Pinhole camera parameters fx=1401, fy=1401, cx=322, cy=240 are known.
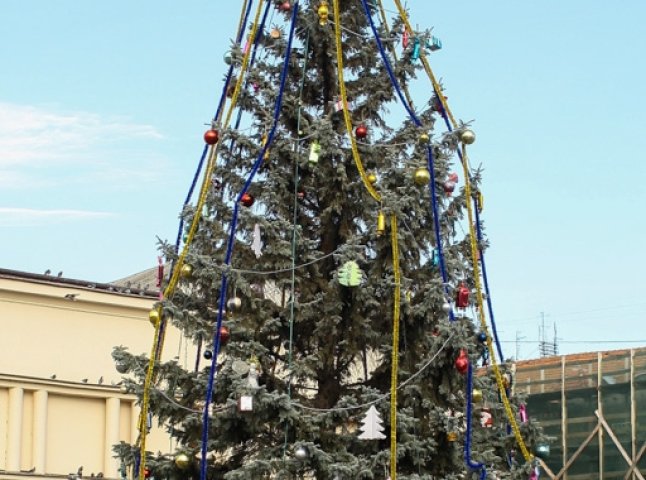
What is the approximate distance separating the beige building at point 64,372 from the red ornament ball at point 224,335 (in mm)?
9690

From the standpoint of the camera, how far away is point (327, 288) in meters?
15.7

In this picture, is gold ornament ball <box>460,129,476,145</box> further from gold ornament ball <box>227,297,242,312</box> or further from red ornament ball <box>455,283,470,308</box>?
gold ornament ball <box>227,297,242,312</box>

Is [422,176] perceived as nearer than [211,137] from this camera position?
Yes

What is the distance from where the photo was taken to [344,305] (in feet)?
51.2

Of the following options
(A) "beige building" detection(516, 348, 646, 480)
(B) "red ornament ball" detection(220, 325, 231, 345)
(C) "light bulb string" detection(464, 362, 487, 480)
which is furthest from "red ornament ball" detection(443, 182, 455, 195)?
(A) "beige building" detection(516, 348, 646, 480)

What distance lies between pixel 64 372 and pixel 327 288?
10956mm

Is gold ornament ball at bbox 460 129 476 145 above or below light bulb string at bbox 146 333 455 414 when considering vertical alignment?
above

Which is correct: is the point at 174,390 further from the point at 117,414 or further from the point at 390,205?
the point at 117,414

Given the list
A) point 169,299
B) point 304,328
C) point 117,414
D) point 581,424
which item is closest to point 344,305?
point 304,328

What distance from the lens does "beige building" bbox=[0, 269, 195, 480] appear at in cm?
2456

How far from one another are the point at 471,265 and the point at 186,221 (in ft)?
10.7

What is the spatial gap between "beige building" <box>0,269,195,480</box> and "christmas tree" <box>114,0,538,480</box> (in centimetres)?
914

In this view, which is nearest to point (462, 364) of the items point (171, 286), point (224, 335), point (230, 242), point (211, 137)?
point (224, 335)

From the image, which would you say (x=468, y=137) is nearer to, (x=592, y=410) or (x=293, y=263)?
(x=293, y=263)
